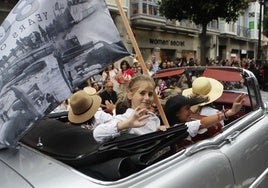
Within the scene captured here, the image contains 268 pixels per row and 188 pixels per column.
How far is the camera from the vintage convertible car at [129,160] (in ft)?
5.47

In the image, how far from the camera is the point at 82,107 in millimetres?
2986

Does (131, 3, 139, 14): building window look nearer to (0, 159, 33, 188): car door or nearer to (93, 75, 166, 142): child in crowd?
(93, 75, 166, 142): child in crowd

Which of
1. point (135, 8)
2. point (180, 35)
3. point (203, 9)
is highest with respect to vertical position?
point (203, 9)

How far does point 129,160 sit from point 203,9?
11.4 meters

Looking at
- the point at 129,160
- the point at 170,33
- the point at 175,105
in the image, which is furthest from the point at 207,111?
the point at 170,33

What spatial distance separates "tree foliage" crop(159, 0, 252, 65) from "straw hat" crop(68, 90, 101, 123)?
10.2m

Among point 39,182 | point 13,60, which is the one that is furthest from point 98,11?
point 39,182

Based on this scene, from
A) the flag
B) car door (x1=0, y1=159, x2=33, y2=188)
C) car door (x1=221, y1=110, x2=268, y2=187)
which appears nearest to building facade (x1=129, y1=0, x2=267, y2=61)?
car door (x1=221, y1=110, x2=268, y2=187)

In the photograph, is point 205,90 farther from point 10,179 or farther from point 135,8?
point 135,8

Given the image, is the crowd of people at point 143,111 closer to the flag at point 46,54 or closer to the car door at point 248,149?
the car door at point 248,149

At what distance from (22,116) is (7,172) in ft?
0.87

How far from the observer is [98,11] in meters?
2.12

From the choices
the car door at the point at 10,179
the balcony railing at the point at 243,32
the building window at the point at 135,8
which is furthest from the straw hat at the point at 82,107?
the balcony railing at the point at 243,32

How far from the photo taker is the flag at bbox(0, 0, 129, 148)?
1795 mm
